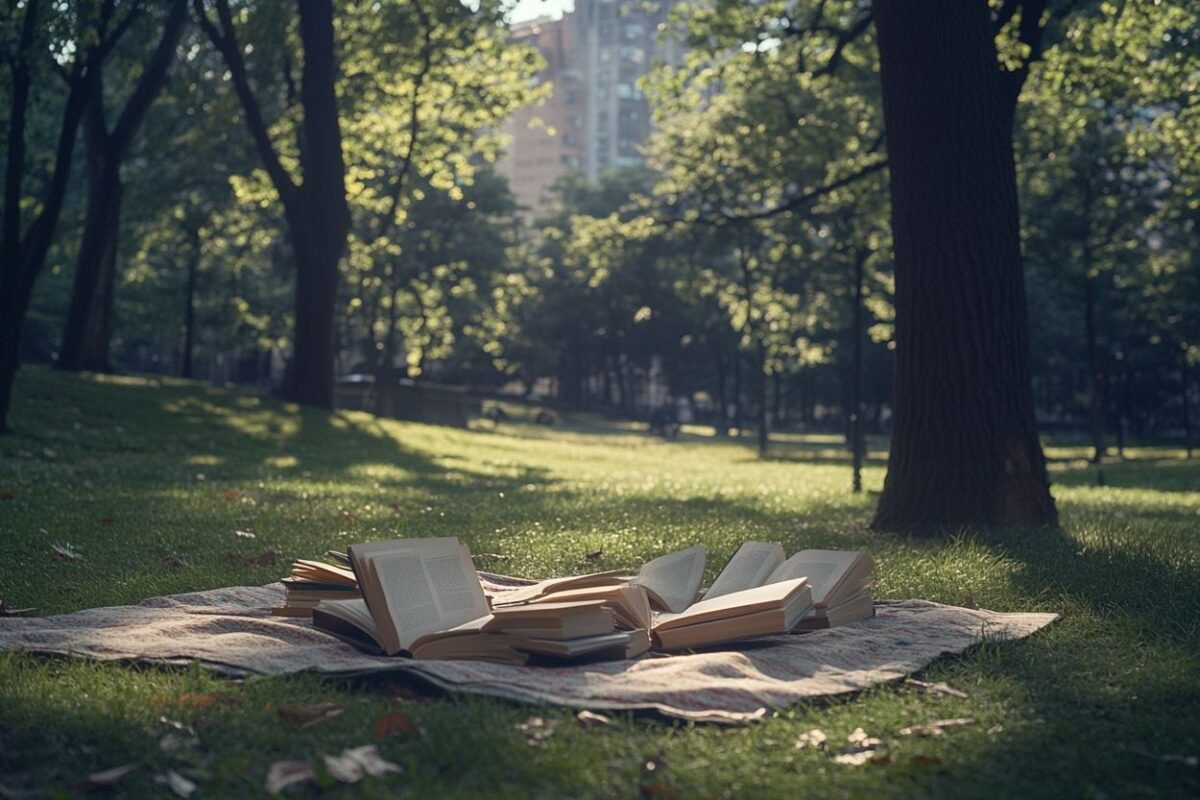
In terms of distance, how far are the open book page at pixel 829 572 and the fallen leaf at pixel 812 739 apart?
1612mm

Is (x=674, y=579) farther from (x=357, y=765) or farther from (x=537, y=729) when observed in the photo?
(x=357, y=765)

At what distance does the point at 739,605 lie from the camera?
5.04m

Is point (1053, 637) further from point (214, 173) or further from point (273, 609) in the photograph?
point (214, 173)

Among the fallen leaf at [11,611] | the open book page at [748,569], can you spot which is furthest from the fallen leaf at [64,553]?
the open book page at [748,569]

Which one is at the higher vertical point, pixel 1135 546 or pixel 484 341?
pixel 484 341

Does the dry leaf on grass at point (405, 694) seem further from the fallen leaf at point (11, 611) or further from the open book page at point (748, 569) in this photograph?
the fallen leaf at point (11, 611)

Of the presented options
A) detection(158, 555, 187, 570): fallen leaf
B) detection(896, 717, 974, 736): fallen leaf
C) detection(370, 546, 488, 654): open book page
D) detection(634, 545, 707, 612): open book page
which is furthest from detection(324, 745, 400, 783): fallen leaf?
detection(158, 555, 187, 570): fallen leaf

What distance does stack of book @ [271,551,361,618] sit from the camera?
5488 mm

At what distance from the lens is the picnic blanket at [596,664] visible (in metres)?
4.17

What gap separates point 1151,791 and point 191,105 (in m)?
28.9

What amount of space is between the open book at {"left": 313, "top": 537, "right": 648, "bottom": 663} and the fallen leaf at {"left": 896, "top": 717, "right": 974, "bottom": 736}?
3.96 ft

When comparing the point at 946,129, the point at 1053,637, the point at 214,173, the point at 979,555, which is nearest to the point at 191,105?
the point at 214,173

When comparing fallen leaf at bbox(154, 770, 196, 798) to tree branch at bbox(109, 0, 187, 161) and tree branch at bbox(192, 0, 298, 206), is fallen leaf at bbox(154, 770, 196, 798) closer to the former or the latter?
tree branch at bbox(109, 0, 187, 161)

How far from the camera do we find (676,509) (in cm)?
1190
